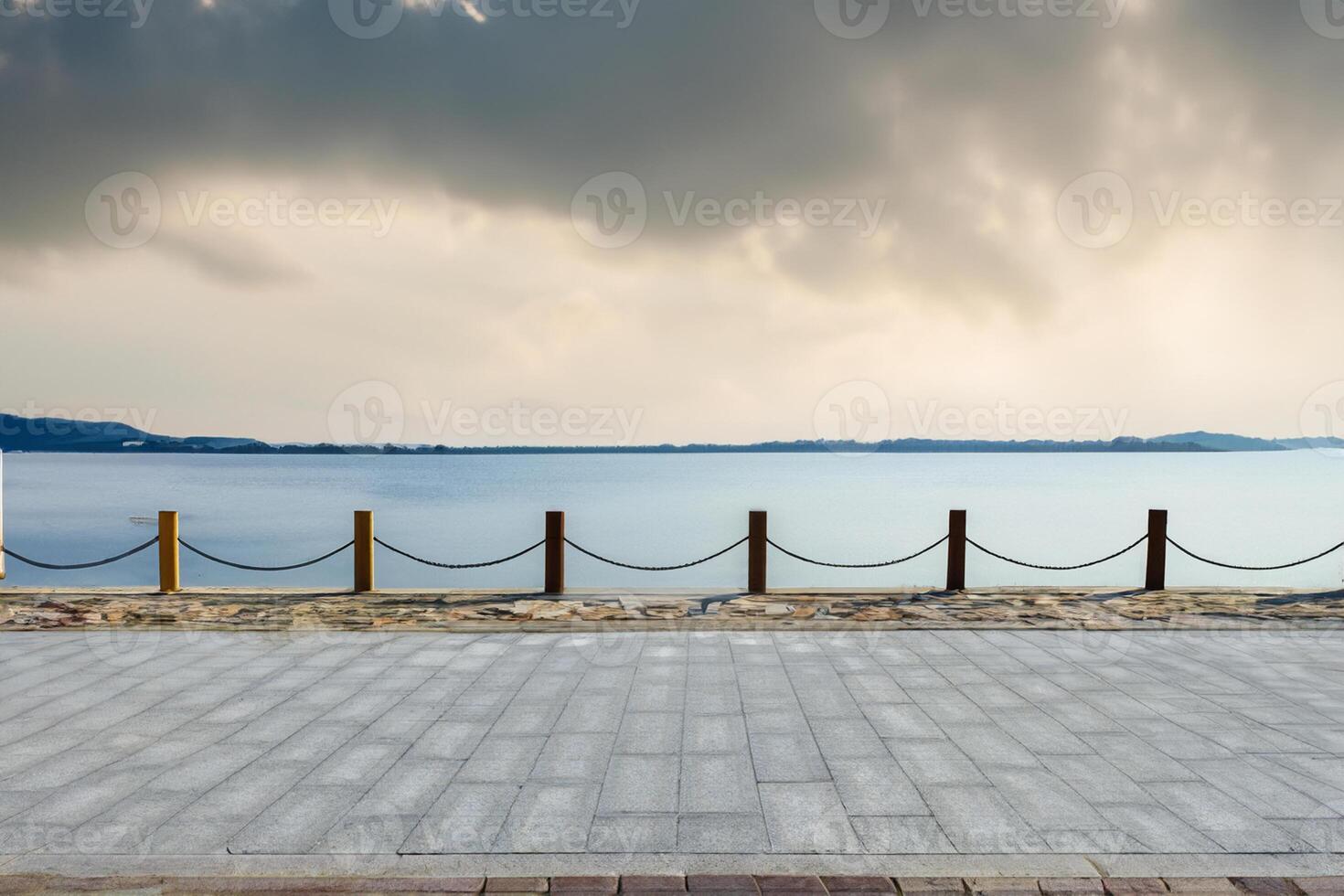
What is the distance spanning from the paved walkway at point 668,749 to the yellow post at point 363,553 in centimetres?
371

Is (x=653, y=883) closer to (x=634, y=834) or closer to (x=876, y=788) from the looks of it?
(x=634, y=834)

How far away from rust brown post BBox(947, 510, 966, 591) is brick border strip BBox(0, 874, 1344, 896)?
8.45 meters

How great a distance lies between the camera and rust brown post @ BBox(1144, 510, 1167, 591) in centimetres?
1222

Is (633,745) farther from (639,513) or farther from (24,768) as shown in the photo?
(639,513)

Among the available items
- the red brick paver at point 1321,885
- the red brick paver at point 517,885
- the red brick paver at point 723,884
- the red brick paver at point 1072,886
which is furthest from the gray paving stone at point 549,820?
the red brick paver at point 1321,885

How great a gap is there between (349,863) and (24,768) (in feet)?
8.90

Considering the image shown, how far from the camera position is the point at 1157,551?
12.4 m

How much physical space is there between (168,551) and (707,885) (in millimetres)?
11787

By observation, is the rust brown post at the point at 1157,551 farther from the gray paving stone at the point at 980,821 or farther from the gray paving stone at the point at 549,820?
the gray paving stone at the point at 549,820

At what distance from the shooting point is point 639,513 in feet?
209

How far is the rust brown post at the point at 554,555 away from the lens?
38.7 ft

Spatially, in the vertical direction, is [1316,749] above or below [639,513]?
above

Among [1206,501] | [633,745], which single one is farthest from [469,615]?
[1206,501]

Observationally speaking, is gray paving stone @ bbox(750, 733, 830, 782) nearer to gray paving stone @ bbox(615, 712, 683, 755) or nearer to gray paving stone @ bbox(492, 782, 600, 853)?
gray paving stone @ bbox(615, 712, 683, 755)
